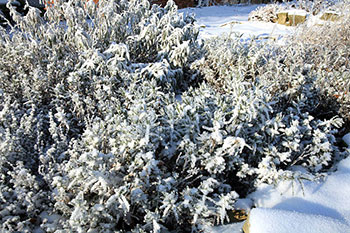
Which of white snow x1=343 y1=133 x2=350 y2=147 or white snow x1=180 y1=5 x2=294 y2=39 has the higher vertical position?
white snow x1=180 y1=5 x2=294 y2=39

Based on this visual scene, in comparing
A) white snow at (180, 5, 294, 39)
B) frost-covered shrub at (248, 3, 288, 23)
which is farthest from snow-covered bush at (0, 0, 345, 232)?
frost-covered shrub at (248, 3, 288, 23)

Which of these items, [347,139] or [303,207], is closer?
[303,207]

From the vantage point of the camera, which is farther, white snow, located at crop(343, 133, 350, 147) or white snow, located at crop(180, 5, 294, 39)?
white snow, located at crop(180, 5, 294, 39)

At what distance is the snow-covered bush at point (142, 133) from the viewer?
183 centimetres

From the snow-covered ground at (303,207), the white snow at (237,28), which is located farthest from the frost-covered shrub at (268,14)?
the snow-covered ground at (303,207)

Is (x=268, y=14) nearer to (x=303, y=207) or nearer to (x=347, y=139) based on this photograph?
(x=347, y=139)

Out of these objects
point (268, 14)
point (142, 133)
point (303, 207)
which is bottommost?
point (303, 207)

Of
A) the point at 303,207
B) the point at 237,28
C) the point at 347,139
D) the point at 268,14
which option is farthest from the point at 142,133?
the point at 268,14

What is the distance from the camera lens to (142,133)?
2.02 m

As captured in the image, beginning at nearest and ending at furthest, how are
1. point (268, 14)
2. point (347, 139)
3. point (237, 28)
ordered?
point (347, 139), point (237, 28), point (268, 14)

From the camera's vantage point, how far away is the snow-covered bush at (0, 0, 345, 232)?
1.83 m

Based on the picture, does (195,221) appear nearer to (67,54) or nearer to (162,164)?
(162,164)

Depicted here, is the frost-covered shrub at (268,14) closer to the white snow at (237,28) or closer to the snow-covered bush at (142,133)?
the white snow at (237,28)

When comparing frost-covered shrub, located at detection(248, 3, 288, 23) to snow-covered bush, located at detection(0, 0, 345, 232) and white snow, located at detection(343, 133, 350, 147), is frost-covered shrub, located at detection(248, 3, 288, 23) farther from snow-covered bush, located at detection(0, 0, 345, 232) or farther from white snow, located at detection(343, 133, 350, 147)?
white snow, located at detection(343, 133, 350, 147)
